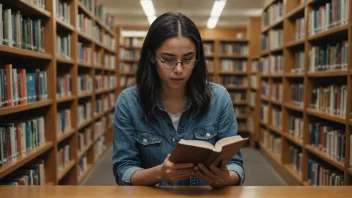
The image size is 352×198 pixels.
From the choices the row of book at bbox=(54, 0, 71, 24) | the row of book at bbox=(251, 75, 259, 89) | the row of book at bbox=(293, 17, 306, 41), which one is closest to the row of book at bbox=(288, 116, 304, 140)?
the row of book at bbox=(293, 17, 306, 41)

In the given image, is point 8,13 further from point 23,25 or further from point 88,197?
point 88,197

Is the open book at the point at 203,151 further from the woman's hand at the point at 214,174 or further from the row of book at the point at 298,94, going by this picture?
the row of book at the point at 298,94

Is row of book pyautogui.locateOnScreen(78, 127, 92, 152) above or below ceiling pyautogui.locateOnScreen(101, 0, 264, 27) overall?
below

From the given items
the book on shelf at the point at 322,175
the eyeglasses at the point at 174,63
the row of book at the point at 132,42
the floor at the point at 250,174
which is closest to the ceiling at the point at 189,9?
the row of book at the point at 132,42

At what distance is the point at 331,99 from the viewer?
2.88m

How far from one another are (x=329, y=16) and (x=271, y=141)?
2.67m

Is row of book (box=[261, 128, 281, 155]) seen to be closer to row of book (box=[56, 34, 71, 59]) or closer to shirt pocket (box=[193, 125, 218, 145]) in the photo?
row of book (box=[56, 34, 71, 59])

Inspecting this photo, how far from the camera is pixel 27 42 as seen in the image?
239cm

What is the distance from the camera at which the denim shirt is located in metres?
1.41

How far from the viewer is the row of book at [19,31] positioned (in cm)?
201

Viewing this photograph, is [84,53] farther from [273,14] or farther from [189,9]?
[189,9]

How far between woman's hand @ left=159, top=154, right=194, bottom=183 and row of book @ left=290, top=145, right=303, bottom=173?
9.31 ft

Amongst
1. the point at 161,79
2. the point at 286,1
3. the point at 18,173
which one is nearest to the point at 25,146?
the point at 18,173

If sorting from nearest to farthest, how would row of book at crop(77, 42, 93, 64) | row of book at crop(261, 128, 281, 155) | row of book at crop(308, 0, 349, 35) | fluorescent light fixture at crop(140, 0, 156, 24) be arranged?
row of book at crop(308, 0, 349, 35) → row of book at crop(77, 42, 93, 64) → row of book at crop(261, 128, 281, 155) → fluorescent light fixture at crop(140, 0, 156, 24)
